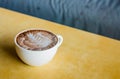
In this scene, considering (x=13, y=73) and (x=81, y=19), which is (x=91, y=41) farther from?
(x=81, y=19)

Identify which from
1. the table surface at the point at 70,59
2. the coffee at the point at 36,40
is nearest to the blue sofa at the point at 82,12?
the table surface at the point at 70,59

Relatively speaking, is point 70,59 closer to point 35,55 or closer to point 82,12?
point 35,55

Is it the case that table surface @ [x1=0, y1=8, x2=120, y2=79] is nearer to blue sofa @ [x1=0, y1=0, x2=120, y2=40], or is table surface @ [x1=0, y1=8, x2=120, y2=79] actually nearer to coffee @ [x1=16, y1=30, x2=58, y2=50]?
coffee @ [x1=16, y1=30, x2=58, y2=50]

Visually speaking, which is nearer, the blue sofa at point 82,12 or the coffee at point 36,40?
the coffee at point 36,40

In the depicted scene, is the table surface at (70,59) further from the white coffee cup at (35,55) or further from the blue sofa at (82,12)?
the blue sofa at (82,12)

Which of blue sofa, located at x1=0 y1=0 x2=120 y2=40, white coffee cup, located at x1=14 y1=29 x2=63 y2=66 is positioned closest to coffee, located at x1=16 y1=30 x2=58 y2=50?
white coffee cup, located at x1=14 y1=29 x2=63 y2=66

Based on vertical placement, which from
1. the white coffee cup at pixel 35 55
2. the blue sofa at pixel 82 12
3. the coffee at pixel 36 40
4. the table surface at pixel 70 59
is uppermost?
the coffee at pixel 36 40
